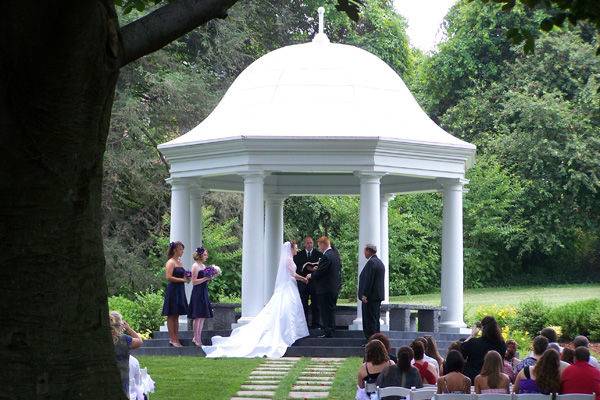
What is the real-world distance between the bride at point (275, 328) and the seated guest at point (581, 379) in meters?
9.17

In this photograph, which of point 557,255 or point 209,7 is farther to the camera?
point 557,255

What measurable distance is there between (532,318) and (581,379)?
615 inches

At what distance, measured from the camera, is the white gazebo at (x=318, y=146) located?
2084 cm

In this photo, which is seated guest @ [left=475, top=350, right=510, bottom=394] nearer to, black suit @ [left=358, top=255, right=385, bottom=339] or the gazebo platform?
black suit @ [left=358, top=255, right=385, bottom=339]

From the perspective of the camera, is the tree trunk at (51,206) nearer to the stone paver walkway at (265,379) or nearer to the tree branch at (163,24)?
the tree branch at (163,24)

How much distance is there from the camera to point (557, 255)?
4647 centimetres

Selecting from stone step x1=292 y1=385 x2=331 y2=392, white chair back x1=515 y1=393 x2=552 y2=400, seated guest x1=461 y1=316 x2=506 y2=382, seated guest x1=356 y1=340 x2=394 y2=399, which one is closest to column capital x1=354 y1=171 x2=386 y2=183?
stone step x1=292 y1=385 x2=331 y2=392

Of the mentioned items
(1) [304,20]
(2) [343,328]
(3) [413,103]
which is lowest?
(2) [343,328]

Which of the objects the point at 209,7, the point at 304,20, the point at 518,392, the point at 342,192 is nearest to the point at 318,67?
the point at 342,192

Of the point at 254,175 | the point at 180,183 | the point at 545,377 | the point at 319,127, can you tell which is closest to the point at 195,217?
the point at 180,183

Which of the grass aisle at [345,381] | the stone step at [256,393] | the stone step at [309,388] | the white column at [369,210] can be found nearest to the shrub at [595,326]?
the white column at [369,210]

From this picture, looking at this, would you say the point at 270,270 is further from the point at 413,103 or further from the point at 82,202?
the point at 82,202

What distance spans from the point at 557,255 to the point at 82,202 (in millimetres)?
40793

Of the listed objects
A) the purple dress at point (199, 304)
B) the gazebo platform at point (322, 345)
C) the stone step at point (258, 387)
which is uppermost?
the purple dress at point (199, 304)
